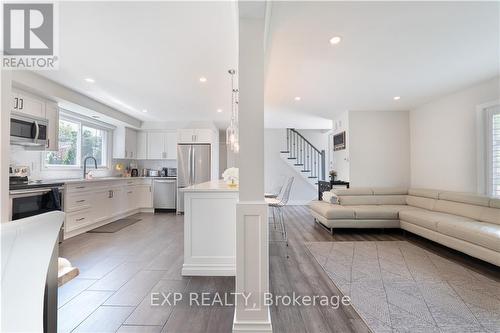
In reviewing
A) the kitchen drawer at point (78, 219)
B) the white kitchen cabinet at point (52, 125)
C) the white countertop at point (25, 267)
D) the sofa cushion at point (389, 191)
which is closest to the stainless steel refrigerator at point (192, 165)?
the kitchen drawer at point (78, 219)

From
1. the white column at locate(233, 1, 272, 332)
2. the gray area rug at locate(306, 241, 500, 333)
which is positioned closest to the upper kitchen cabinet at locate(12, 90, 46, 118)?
the white column at locate(233, 1, 272, 332)

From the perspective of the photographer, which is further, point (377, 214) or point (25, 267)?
point (377, 214)

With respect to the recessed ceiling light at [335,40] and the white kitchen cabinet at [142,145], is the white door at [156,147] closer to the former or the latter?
the white kitchen cabinet at [142,145]

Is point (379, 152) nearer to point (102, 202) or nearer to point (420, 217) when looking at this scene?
point (420, 217)

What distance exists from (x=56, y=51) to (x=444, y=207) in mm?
6161

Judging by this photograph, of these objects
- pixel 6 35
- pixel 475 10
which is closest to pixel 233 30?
pixel 475 10

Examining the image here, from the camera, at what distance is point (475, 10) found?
6.39 feet

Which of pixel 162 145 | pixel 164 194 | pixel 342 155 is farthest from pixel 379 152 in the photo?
pixel 162 145

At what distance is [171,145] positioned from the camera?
6301 mm

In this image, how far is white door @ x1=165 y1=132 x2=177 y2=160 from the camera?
630cm

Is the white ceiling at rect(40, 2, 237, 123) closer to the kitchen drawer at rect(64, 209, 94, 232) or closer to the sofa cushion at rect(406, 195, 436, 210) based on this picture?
the kitchen drawer at rect(64, 209, 94, 232)

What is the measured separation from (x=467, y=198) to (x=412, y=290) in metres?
2.36

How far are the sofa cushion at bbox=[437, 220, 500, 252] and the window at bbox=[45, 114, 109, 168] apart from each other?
21.8 feet

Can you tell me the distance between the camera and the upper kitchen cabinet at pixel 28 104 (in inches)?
123
